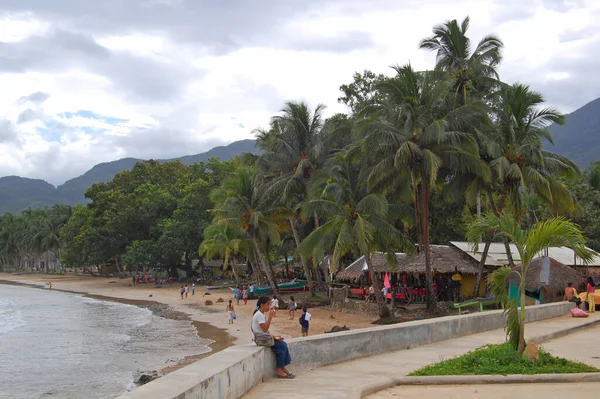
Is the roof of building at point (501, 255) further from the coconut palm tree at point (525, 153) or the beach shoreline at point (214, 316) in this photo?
the beach shoreline at point (214, 316)

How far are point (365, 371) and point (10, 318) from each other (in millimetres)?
30356

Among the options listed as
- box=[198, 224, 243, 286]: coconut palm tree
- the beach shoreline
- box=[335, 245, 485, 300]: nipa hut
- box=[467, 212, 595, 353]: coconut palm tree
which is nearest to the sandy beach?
the beach shoreline

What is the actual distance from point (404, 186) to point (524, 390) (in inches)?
728

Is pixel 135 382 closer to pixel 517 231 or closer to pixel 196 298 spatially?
pixel 517 231

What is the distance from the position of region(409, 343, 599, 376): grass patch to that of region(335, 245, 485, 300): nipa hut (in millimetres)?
15627

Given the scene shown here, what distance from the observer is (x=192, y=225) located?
1961 inches

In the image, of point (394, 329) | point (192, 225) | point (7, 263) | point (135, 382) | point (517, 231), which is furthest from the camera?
point (7, 263)

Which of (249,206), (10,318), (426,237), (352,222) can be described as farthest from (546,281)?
(10,318)

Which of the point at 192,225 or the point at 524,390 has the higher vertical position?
the point at 192,225

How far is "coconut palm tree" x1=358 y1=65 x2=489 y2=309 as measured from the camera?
69.8ft

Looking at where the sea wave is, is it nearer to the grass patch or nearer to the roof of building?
the roof of building

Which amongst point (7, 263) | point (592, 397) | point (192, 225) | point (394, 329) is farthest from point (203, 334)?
point (7, 263)

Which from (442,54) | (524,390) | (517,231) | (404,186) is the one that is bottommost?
(524,390)

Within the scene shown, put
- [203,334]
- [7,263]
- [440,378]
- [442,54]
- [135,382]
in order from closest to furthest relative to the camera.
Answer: [440,378]
[135,382]
[203,334]
[442,54]
[7,263]
